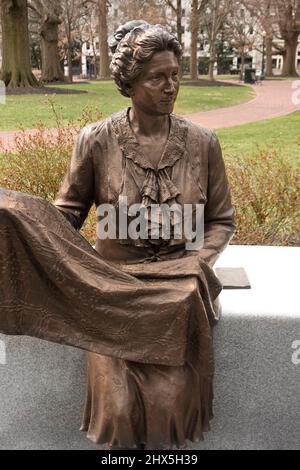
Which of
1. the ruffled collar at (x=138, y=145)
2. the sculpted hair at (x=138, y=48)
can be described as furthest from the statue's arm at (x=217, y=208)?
the sculpted hair at (x=138, y=48)

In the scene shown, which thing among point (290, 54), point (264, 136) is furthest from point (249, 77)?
point (264, 136)

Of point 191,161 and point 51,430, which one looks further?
point 51,430

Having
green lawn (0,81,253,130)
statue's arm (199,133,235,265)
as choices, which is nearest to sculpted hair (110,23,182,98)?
statue's arm (199,133,235,265)

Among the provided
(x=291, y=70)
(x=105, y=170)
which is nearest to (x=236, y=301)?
(x=105, y=170)

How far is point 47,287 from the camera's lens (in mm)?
2344

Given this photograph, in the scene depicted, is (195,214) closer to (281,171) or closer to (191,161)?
(191,161)

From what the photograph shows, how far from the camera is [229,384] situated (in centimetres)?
289

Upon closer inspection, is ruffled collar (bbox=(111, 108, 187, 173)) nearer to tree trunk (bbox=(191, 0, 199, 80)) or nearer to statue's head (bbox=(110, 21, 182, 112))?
statue's head (bbox=(110, 21, 182, 112))

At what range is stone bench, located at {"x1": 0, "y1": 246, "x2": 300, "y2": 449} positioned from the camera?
2.82m

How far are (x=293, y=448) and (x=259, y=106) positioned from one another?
48.9 feet

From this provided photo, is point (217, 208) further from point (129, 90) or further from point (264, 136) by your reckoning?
point (264, 136)

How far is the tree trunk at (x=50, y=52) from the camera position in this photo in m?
22.2

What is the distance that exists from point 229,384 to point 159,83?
4.83ft

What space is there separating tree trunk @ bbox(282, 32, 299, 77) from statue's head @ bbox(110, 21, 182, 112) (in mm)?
34558
